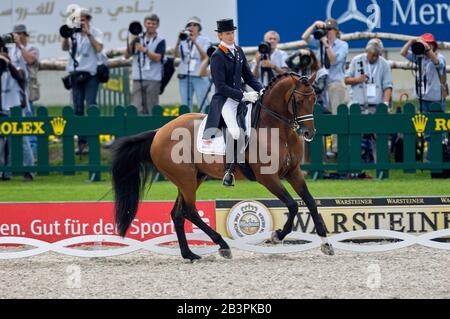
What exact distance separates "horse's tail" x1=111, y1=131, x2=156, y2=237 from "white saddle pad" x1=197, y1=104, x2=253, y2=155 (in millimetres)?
569

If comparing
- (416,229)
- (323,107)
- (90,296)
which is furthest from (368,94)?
(90,296)

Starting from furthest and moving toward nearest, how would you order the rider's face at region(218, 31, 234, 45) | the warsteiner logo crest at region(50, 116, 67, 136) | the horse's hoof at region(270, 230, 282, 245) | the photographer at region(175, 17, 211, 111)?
the photographer at region(175, 17, 211, 111)
the warsteiner logo crest at region(50, 116, 67, 136)
the rider's face at region(218, 31, 234, 45)
the horse's hoof at region(270, 230, 282, 245)

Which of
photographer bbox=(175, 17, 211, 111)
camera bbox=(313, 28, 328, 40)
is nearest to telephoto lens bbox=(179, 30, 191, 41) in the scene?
photographer bbox=(175, 17, 211, 111)

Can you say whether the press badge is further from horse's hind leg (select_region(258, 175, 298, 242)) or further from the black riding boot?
horse's hind leg (select_region(258, 175, 298, 242))

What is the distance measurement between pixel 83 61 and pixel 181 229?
6.23 meters

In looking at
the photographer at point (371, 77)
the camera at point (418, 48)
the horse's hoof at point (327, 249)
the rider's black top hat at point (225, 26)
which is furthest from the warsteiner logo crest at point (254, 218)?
the camera at point (418, 48)

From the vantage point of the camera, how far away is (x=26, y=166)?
15602mm

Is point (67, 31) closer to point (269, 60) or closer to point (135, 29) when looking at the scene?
point (135, 29)

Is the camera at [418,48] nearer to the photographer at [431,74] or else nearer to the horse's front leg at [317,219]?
the photographer at [431,74]

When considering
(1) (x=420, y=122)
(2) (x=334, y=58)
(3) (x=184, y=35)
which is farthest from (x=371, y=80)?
(3) (x=184, y=35)

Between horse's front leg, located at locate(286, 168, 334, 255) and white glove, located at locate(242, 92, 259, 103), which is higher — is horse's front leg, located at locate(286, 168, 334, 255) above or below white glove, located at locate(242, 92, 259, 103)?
below

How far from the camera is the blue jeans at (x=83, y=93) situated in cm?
1631

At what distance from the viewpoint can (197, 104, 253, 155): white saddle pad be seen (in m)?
10.6

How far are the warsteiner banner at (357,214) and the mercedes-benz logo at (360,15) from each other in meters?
7.10
